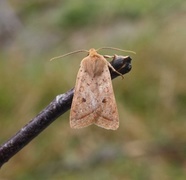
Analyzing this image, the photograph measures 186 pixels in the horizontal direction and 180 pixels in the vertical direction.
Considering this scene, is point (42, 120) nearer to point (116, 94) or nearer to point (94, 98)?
point (94, 98)

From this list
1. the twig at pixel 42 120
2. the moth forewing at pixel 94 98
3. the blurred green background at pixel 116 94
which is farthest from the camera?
the blurred green background at pixel 116 94

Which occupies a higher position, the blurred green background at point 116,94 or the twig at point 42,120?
the twig at point 42,120

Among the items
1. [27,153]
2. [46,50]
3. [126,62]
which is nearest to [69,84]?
[27,153]

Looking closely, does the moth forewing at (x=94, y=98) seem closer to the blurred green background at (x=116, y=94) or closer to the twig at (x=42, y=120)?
the twig at (x=42, y=120)

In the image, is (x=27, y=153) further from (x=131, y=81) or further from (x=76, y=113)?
(x=76, y=113)

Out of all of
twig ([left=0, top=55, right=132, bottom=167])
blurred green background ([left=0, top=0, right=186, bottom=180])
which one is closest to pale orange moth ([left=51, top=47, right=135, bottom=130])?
twig ([left=0, top=55, right=132, bottom=167])

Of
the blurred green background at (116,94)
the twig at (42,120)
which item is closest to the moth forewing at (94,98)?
the twig at (42,120)

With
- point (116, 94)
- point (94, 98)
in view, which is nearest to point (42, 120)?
point (94, 98)
